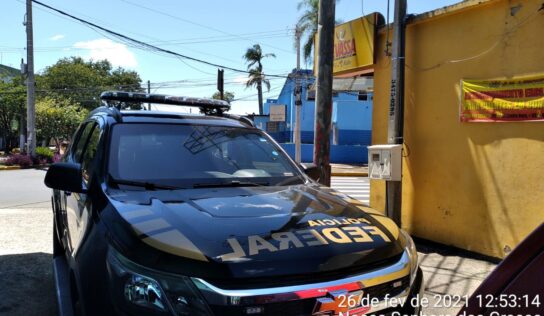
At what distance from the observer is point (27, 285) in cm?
470

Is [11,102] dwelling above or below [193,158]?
above

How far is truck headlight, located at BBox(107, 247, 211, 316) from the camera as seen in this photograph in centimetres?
193

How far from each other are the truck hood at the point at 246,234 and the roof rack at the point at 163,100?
1.60 metres

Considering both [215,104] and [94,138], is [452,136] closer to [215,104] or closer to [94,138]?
[215,104]

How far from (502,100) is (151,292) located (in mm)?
4975

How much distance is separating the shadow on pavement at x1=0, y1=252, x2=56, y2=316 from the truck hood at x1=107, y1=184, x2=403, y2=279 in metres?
2.13

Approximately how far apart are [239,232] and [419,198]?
502 cm

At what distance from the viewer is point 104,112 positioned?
3.89 m

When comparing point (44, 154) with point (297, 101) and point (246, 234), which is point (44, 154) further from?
point (246, 234)

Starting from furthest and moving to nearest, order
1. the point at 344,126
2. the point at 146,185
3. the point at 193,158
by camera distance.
Result: the point at 344,126 → the point at 193,158 → the point at 146,185

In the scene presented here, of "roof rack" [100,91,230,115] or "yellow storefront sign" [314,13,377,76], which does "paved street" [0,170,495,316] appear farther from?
"yellow storefront sign" [314,13,377,76]

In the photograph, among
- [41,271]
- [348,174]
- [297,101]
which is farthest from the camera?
[297,101]

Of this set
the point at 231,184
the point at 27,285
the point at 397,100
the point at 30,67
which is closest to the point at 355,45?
the point at 397,100

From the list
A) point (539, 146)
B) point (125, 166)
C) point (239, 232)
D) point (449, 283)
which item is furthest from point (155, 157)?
point (539, 146)
